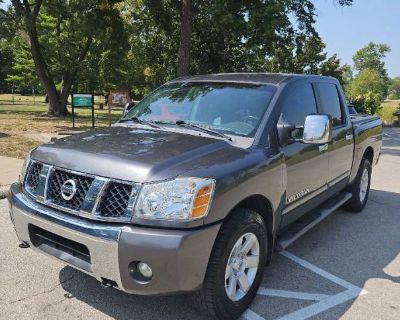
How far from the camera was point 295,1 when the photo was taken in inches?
862

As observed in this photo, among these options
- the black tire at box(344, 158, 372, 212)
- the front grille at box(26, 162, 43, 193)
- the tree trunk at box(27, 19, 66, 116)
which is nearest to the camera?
the front grille at box(26, 162, 43, 193)

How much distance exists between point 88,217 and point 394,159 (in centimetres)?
1145

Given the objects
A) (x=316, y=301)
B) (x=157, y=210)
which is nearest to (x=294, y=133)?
(x=316, y=301)

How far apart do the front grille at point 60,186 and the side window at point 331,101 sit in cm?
302

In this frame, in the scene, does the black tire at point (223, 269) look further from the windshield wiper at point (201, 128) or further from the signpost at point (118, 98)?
the signpost at point (118, 98)

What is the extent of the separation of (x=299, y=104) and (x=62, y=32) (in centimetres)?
2772

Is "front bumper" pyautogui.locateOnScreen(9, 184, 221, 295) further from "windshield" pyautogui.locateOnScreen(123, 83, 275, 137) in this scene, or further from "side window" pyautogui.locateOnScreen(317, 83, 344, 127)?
"side window" pyautogui.locateOnScreen(317, 83, 344, 127)

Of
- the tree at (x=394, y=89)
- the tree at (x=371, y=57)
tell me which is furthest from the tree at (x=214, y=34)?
the tree at (x=394, y=89)

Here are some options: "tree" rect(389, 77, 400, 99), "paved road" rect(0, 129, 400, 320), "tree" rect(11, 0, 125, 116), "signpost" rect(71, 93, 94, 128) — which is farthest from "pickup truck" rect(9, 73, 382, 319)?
"tree" rect(389, 77, 400, 99)

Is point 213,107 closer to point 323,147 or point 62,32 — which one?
point 323,147

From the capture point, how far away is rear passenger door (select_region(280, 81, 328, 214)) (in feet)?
13.8

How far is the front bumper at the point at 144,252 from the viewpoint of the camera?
Answer: 288cm

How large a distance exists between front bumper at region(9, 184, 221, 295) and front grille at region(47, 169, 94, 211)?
10 centimetres

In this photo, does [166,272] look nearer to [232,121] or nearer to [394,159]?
[232,121]
